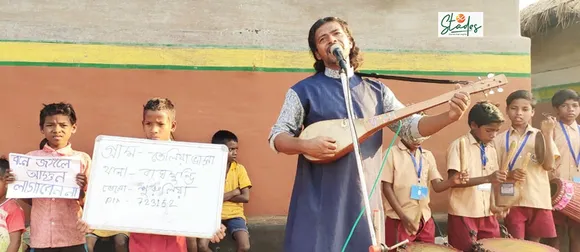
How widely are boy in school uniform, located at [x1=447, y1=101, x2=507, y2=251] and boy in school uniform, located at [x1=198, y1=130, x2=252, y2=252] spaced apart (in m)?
1.74

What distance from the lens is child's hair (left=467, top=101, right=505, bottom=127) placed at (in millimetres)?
4590

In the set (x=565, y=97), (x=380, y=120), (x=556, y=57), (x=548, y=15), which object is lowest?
(x=380, y=120)

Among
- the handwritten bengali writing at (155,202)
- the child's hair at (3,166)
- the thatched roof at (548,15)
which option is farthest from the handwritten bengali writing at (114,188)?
the thatched roof at (548,15)

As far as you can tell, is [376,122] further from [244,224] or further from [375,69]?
[375,69]

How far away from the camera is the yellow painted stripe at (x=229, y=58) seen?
16.2 feet

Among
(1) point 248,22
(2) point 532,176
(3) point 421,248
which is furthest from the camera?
(1) point 248,22

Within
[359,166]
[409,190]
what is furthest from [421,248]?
[359,166]

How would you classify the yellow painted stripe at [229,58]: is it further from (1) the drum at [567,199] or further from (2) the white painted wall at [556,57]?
(2) the white painted wall at [556,57]

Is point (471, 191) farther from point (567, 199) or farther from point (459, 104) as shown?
point (459, 104)

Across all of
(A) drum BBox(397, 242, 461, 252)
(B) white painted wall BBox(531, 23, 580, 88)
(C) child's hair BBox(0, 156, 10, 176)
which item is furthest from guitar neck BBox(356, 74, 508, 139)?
(B) white painted wall BBox(531, 23, 580, 88)

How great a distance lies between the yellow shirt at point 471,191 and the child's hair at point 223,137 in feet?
6.24

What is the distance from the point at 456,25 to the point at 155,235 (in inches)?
146

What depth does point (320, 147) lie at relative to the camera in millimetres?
2338

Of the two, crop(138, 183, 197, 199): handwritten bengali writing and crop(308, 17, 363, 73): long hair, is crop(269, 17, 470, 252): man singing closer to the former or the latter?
crop(308, 17, 363, 73): long hair
